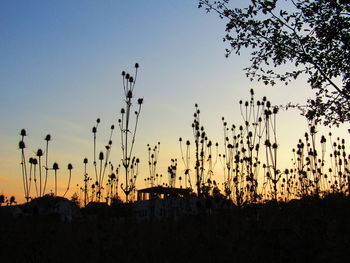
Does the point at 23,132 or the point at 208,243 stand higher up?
the point at 23,132

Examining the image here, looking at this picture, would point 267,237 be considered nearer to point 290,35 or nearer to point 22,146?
point 22,146

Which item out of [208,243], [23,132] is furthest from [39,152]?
[208,243]

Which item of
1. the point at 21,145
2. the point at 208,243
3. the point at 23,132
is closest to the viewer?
the point at 208,243

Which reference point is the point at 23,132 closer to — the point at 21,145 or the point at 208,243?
the point at 21,145

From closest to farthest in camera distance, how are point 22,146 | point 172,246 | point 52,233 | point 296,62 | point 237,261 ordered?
point 237,261 → point 172,246 → point 52,233 → point 22,146 → point 296,62

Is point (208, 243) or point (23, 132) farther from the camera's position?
point (23, 132)

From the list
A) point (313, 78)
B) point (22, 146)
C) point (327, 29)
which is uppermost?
point (327, 29)

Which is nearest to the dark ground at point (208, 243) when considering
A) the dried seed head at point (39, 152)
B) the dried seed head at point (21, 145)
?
the dried seed head at point (21, 145)

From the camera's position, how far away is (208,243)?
414 centimetres

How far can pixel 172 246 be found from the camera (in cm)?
457

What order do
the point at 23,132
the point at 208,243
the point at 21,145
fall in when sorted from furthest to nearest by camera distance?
the point at 23,132, the point at 21,145, the point at 208,243

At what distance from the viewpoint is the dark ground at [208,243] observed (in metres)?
3.66

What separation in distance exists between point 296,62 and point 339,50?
1309 millimetres

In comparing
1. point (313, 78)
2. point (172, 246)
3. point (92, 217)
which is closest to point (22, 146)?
point (92, 217)
